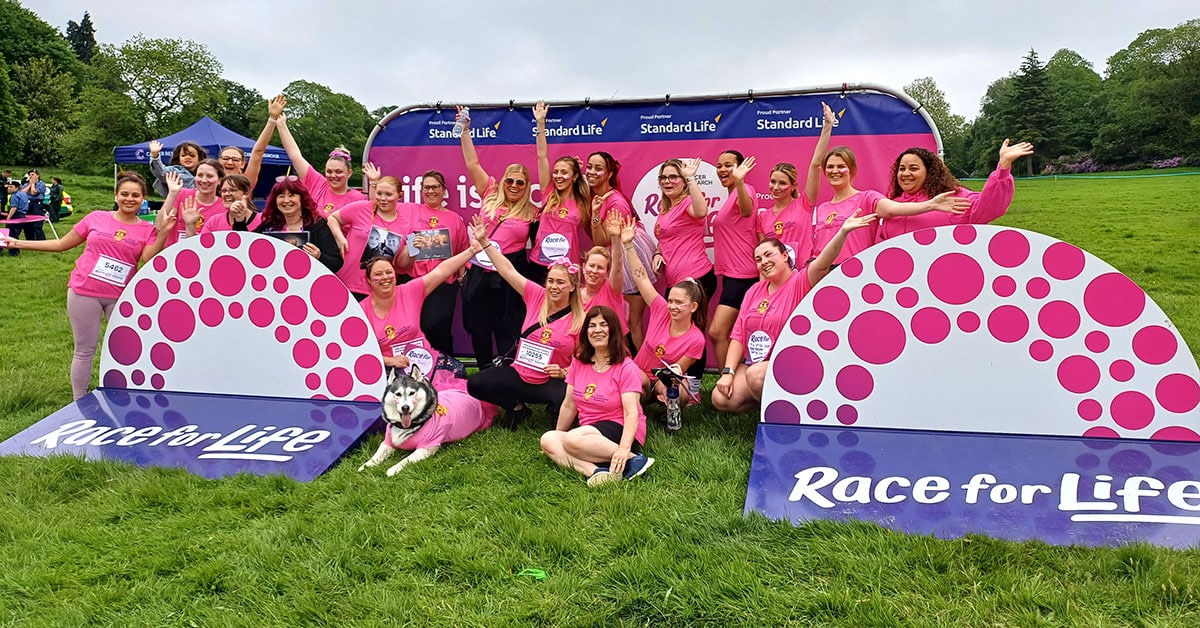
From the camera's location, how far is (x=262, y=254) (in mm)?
4840

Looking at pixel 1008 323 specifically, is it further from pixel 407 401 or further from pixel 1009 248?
pixel 407 401

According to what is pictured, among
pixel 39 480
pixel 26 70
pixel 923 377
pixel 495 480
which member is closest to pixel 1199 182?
pixel 923 377

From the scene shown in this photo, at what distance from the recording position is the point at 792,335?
4.00 metres

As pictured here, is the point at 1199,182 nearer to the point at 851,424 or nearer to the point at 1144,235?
the point at 1144,235

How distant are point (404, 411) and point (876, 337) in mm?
2549

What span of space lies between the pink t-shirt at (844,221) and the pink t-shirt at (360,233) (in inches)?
111

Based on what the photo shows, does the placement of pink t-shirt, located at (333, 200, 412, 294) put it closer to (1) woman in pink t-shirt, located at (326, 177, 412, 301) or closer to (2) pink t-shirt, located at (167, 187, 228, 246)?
(1) woman in pink t-shirt, located at (326, 177, 412, 301)

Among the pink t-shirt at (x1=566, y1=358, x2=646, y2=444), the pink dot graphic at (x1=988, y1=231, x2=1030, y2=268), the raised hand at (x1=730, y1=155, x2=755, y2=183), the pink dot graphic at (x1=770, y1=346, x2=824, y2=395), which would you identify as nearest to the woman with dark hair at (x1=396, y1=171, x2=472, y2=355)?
the pink t-shirt at (x1=566, y1=358, x2=646, y2=444)

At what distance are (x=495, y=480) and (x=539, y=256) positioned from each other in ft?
6.01

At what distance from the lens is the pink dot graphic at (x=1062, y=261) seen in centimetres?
359

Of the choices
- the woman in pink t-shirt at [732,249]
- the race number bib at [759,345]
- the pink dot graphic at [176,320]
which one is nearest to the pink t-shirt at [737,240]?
the woman in pink t-shirt at [732,249]

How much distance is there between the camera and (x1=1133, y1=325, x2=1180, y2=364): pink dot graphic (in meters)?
3.49

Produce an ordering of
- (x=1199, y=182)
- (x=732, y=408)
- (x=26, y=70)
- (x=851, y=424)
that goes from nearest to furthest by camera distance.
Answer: (x=851, y=424), (x=732, y=408), (x=1199, y=182), (x=26, y=70)

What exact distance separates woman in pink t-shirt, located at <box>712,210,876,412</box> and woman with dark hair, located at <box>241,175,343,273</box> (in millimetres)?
2814
